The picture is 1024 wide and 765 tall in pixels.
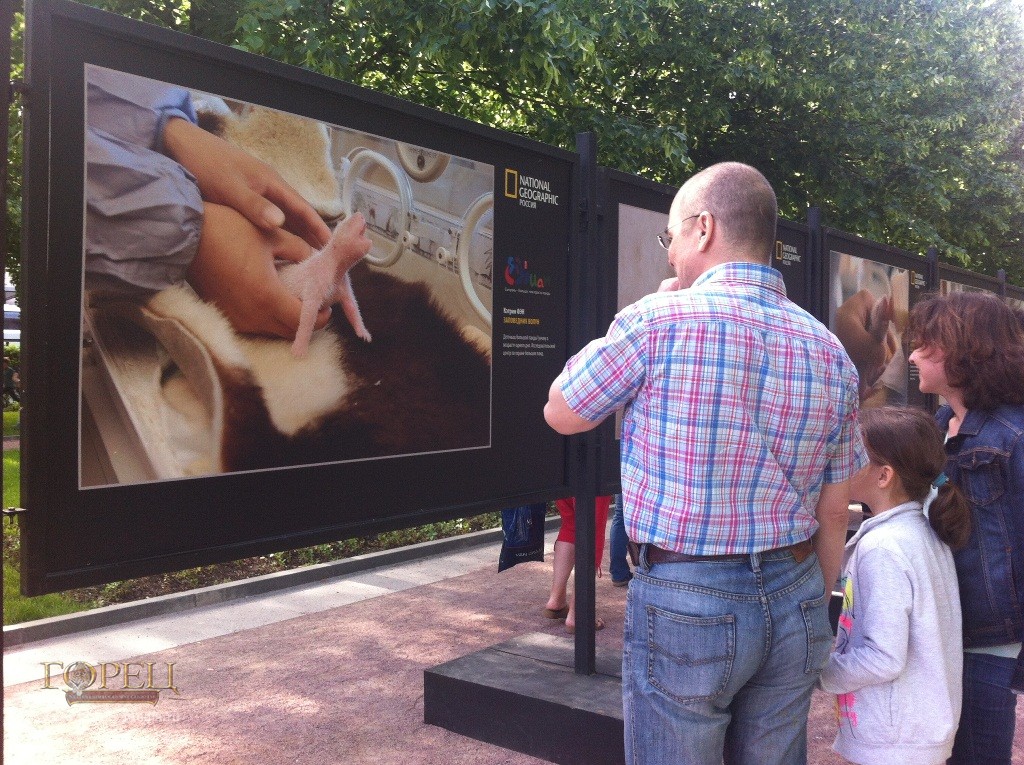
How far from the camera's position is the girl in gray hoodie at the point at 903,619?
2518 mm

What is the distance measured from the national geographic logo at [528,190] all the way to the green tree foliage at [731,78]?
4363 mm

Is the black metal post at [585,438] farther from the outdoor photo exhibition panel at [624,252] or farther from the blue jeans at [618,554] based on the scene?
the blue jeans at [618,554]

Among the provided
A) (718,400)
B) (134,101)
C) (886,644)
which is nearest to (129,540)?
(134,101)

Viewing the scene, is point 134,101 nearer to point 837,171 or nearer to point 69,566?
point 69,566

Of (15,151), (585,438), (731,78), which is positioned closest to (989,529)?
(585,438)

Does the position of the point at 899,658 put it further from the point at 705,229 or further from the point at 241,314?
the point at 241,314

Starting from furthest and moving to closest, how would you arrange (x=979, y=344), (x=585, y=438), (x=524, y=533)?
(x=524, y=533) → (x=585, y=438) → (x=979, y=344)

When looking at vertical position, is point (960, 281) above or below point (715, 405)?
above

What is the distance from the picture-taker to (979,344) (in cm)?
288

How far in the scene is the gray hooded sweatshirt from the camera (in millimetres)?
2512

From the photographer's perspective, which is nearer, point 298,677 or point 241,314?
point 241,314

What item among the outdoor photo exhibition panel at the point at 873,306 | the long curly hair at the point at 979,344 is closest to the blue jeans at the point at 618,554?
the outdoor photo exhibition panel at the point at 873,306

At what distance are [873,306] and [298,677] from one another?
504cm

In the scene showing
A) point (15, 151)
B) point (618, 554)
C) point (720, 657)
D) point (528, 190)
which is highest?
point (15, 151)
